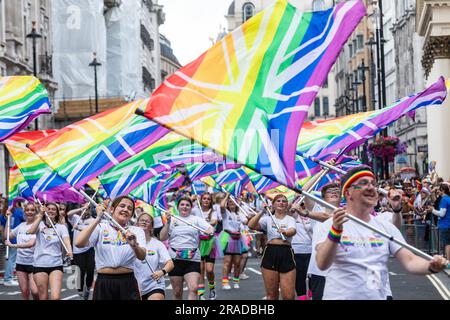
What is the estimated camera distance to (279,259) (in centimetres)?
1393

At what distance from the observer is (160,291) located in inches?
469

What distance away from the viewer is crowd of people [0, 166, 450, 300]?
279 inches

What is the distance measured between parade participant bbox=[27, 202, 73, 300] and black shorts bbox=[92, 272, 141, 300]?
12.3ft

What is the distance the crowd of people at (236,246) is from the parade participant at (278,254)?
0.5 inches

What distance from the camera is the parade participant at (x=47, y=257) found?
14445 millimetres

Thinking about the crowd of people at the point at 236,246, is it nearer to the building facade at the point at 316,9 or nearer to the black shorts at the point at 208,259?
the black shorts at the point at 208,259

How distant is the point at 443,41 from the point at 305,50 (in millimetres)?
26418

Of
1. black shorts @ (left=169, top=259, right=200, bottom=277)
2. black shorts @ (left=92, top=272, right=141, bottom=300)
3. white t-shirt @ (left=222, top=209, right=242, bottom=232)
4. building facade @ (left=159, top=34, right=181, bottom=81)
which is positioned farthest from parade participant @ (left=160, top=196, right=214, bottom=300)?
building facade @ (left=159, top=34, right=181, bottom=81)

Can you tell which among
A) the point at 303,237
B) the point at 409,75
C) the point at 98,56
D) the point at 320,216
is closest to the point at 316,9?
the point at 409,75

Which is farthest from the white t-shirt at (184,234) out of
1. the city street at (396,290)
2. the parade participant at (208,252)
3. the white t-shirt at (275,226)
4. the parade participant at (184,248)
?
the city street at (396,290)

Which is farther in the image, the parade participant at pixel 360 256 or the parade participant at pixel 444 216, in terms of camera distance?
the parade participant at pixel 444 216

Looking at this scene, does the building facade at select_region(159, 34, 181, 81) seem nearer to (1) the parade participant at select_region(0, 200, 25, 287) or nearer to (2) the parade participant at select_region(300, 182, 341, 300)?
(1) the parade participant at select_region(0, 200, 25, 287)

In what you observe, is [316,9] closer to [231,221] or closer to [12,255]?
[12,255]

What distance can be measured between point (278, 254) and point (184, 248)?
5.52 ft
